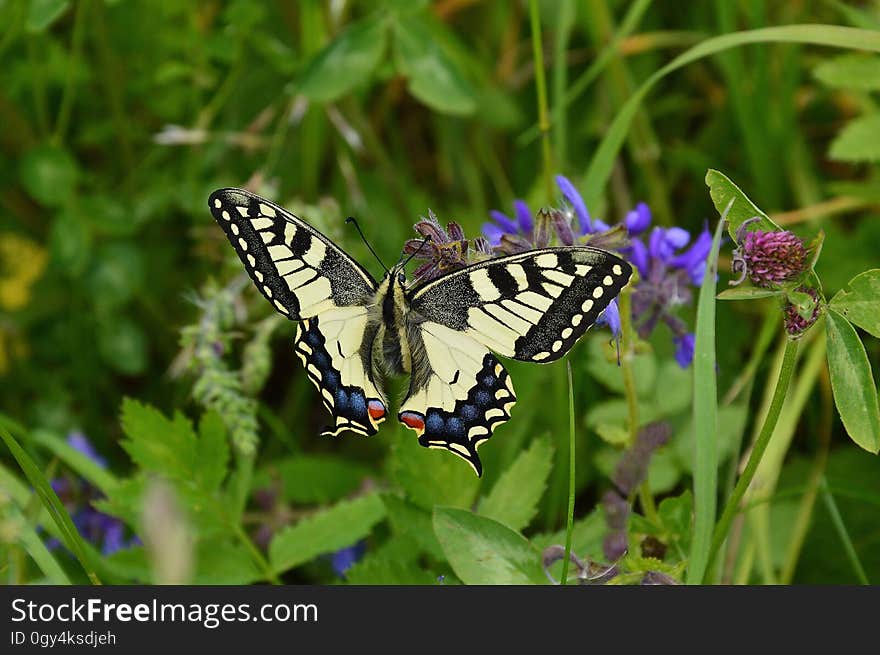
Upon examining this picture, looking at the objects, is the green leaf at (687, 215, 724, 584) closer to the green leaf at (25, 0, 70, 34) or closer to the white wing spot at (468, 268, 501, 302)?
the white wing spot at (468, 268, 501, 302)

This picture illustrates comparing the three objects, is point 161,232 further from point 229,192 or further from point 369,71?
point 229,192

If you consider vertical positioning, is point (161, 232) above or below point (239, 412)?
above

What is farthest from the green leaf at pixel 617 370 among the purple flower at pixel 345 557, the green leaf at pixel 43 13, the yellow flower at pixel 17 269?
the yellow flower at pixel 17 269

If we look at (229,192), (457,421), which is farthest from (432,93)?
(457,421)

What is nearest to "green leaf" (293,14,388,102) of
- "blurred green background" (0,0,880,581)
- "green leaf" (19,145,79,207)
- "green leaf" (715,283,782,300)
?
"blurred green background" (0,0,880,581)

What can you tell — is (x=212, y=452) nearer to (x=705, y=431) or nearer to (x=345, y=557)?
(x=345, y=557)

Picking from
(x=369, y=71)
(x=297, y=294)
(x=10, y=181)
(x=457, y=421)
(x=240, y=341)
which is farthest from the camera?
(x=10, y=181)
